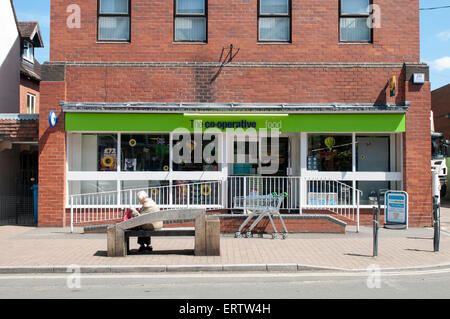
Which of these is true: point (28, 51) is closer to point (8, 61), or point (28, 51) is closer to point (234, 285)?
point (8, 61)

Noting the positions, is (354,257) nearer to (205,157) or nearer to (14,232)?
(205,157)

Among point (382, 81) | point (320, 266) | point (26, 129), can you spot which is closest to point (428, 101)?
point (382, 81)

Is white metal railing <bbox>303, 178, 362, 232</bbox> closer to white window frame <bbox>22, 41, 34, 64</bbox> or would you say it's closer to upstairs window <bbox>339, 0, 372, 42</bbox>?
upstairs window <bbox>339, 0, 372, 42</bbox>

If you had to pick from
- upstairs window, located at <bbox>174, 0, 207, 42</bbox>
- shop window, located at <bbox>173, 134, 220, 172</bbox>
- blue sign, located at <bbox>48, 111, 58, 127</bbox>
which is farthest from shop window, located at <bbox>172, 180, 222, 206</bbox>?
upstairs window, located at <bbox>174, 0, 207, 42</bbox>

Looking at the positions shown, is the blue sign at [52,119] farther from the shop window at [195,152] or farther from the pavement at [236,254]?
the shop window at [195,152]

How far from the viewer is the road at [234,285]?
6.86m

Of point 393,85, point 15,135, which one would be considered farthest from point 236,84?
point 15,135

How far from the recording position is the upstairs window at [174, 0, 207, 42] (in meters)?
14.0

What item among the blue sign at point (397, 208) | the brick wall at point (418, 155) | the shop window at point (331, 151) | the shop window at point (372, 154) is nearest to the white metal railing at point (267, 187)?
the shop window at point (331, 151)

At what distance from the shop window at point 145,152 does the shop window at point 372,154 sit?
5.74 m

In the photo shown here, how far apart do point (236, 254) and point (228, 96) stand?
18.5ft

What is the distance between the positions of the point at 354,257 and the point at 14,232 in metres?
9.05
